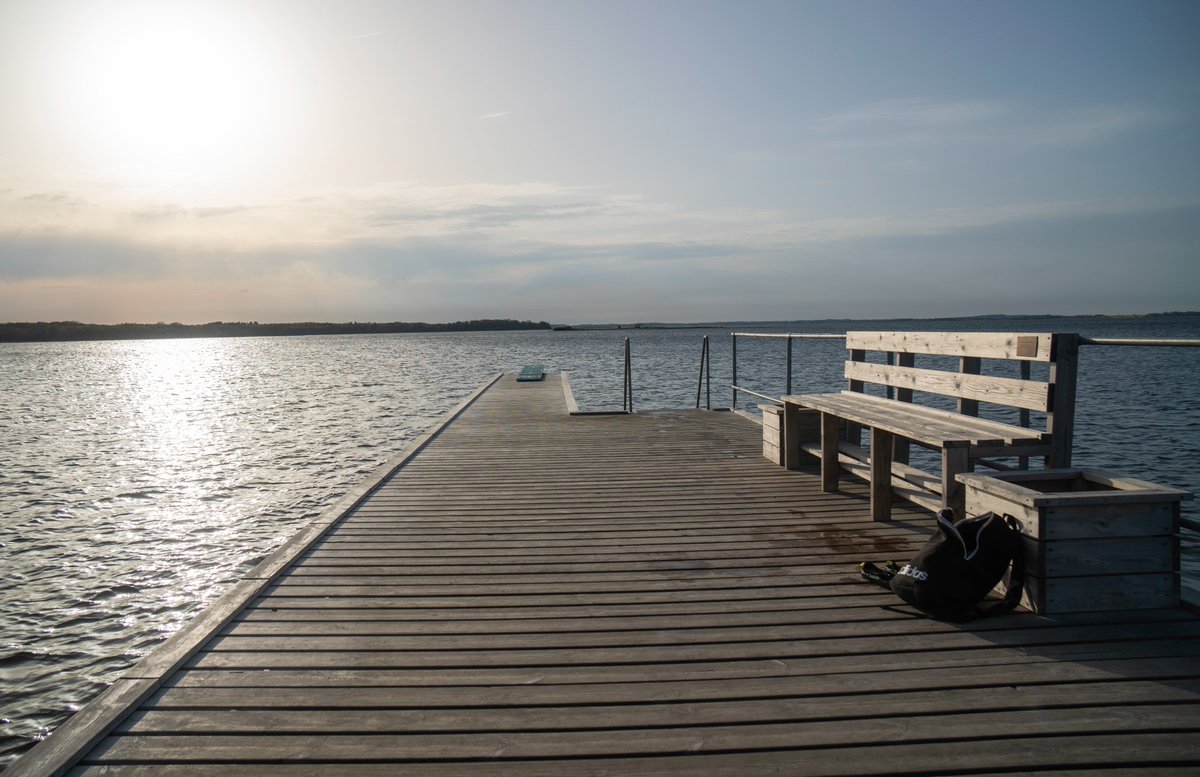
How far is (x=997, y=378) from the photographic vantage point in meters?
3.55

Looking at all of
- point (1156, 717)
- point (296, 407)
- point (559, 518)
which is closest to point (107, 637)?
point (559, 518)

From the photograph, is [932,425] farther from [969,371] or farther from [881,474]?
[969,371]

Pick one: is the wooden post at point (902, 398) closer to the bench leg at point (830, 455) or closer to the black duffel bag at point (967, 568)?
the bench leg at point (830, 455)

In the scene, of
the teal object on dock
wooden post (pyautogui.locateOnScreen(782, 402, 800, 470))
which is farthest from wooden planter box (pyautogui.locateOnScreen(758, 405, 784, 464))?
the teal object on dock

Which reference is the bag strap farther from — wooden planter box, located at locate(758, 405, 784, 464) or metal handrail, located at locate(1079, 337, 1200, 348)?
wooden planter box, located at locate(758, 405, 784, 464)

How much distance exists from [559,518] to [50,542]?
5201 mm

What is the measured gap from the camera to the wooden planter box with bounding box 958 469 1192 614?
2.66m

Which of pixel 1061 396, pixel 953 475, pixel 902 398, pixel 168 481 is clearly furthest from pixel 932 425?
pixel 168 481

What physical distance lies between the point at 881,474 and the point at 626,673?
2260 millimetres

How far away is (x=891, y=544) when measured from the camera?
3740 millimetres

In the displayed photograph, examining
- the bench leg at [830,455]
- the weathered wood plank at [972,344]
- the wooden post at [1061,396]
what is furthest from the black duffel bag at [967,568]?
the bench leg at [830,455]

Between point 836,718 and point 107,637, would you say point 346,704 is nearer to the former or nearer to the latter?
point 836,718

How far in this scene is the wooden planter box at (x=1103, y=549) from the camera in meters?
2.66

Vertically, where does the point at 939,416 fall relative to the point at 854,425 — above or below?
above
